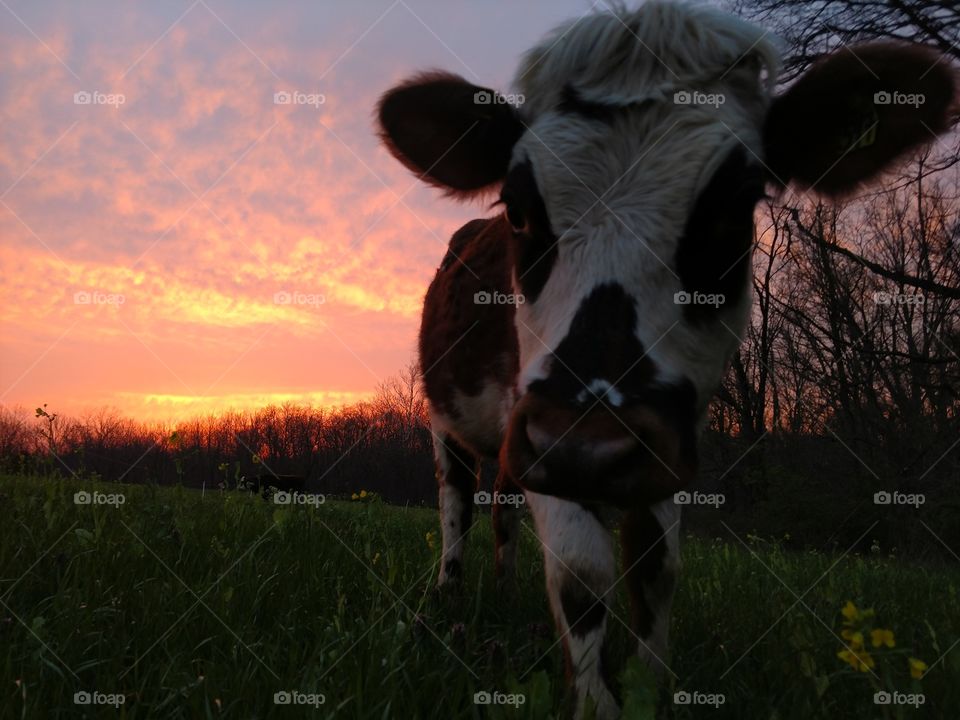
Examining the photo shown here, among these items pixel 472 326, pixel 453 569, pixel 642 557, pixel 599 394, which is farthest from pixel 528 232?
pixel 453 569

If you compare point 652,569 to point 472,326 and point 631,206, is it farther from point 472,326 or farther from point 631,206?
point 472,326

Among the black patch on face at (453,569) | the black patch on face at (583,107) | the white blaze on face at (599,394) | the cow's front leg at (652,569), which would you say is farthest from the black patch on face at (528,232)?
the black patch on face at (453,569)

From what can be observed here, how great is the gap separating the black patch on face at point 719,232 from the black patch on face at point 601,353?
332mm

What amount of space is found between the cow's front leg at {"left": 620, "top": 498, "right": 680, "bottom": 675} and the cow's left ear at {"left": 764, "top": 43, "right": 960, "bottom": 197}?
1.50 metres

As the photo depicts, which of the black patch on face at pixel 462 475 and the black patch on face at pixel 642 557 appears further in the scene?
the black patch on face at pixel 462 475

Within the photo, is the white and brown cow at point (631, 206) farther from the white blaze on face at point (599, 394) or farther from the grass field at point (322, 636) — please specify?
the grass field at point (322, 636)

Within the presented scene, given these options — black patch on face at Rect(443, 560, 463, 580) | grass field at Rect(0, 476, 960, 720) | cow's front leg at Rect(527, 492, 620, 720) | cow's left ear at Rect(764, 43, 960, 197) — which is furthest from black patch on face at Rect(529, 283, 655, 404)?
black patch on face at Rect(443, 560, 463, 580)

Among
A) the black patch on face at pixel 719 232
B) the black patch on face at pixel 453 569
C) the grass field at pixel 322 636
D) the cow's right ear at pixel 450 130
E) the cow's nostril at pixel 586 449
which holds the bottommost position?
the grass field at pixel 322 636

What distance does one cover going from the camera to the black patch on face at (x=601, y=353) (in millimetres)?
2070

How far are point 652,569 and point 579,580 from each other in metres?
Result: 0.49

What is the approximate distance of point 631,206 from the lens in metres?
2.49

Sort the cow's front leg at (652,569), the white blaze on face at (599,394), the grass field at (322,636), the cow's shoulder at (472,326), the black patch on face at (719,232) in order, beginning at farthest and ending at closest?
1. the cow's shoulder at (472,326)
2. the cow's front leg at (652,569)
3. the black patch on face at (719,232)
4. the grass field at (322,636)
5. the white blaze on face at (599,394)

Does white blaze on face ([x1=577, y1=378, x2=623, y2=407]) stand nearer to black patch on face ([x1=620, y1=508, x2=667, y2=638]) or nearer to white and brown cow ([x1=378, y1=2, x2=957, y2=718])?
white and brown cow ([x1=378, y1=2, x2=957, y2=718])

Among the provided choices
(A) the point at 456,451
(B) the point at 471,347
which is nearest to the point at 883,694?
(B) the point at 471,347
